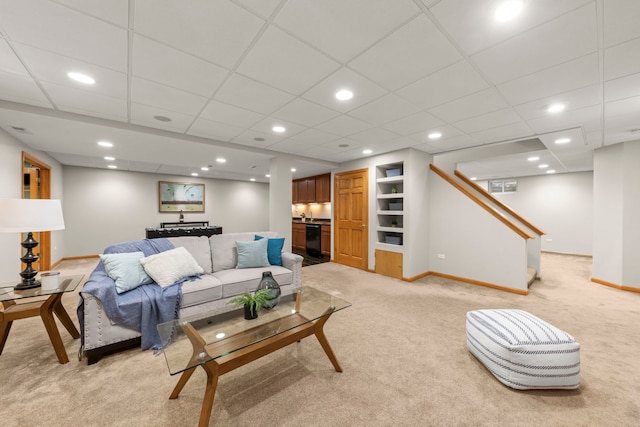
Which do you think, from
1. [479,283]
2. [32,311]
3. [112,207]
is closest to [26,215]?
[32,311]

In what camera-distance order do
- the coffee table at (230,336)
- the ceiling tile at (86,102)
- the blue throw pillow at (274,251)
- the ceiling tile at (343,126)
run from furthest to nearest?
1. the blue throw pillow at (274,251)
2. the ceiling tile at (343,126)
3. the ceiling tile at (86,102)
4. the coffee table at (230,336)

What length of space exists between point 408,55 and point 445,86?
2.24 ft

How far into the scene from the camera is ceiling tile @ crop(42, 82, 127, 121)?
2.43m

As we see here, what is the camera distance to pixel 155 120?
326cm

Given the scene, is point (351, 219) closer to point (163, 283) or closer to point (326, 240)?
point (326, 240)

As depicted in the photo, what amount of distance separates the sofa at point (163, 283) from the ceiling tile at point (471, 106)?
265 centimetres

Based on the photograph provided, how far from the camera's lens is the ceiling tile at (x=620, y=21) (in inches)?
55.0

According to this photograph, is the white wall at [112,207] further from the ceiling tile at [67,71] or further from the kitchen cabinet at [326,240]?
the ceiling tile at [67,71]

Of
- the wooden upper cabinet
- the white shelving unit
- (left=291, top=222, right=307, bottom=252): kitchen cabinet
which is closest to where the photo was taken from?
the white shelving unit

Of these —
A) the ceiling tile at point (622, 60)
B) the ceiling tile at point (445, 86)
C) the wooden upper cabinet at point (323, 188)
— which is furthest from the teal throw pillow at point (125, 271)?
the wooden upper cabinet at point (323, 188)

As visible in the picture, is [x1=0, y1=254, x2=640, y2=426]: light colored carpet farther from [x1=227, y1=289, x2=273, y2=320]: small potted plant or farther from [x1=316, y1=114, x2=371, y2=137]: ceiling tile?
[x1=316, y1=114, x2=371, y2=137]: ceiling tile

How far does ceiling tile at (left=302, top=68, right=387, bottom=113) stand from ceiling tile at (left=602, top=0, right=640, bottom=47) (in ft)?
4.73

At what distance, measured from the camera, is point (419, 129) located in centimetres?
358

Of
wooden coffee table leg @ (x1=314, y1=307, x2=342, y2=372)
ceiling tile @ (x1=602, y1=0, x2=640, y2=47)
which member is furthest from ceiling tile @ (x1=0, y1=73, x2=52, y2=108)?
ceiling tile @ (x1=602, y1=0, x2=640, y2=47)
